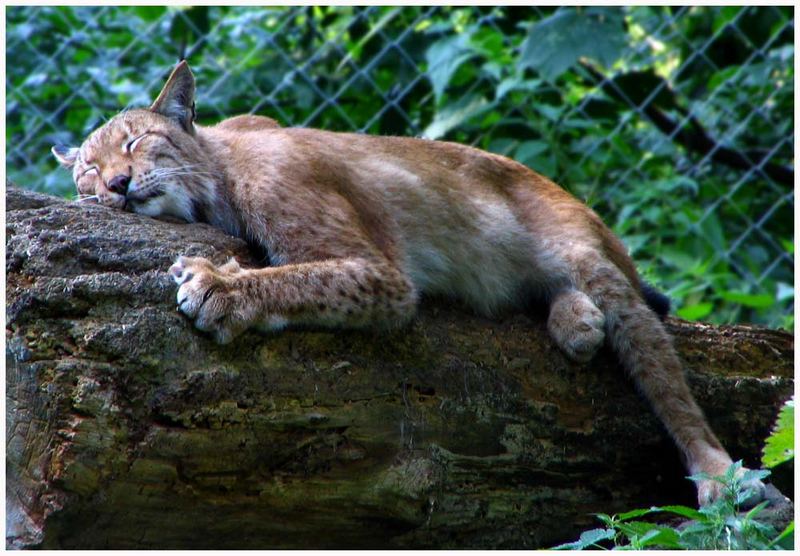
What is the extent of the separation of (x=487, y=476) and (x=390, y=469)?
0.39 meters

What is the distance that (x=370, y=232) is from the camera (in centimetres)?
435

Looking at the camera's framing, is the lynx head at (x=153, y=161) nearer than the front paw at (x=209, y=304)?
No

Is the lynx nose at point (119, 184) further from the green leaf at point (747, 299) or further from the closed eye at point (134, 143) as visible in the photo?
the green leaf at point (747, 299)

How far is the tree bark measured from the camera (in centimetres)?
326

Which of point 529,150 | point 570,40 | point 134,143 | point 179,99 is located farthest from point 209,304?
point 570,40

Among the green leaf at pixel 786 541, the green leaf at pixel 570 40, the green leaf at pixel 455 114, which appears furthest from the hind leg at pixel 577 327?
the green leaf at pixel 455 114

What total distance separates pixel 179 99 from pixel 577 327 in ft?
6.37

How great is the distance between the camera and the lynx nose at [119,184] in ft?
13.5

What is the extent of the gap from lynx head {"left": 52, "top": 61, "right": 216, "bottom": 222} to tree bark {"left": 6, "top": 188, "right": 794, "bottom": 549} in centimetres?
18

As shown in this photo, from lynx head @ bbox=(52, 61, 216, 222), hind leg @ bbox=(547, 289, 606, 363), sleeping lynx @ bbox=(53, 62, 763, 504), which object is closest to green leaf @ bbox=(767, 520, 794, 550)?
sleeping lynx @ bbox=(53, 62, 763, 504)

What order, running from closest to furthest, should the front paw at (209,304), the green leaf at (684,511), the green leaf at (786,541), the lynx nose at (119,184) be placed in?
the green leaf at (786,541) → the green leaf at (684,511) → the front paw at (209,304) → the lynx nose at (119,184)

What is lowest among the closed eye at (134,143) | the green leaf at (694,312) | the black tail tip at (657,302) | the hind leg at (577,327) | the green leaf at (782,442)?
the closed eye at (134,143)

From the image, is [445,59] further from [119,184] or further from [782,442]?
[782,442]

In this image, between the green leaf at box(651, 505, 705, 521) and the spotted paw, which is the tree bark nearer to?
the spotted paw
